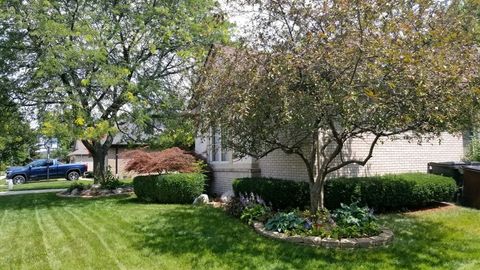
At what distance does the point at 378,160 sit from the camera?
11.9 metres

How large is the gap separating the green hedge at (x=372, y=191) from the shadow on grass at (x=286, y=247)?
0.74m

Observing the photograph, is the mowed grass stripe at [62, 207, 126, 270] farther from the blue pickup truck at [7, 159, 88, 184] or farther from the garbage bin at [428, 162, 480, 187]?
the blue pickup truck at [7, 159, 88, 184]

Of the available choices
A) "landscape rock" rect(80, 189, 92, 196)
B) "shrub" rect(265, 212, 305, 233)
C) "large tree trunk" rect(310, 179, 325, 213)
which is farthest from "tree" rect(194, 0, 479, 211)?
"landscape rock" rect(80, 189, 92, 196)

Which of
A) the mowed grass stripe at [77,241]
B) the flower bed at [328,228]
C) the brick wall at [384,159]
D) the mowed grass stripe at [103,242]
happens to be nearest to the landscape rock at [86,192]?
the mowed grass stripe at [103,242]

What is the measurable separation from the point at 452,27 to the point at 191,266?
6139 mm

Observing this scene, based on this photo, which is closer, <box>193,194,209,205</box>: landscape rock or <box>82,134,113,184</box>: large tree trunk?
<box>193,194,209,205</box>: landscape rock

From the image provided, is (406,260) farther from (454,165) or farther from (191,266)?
(454,165)

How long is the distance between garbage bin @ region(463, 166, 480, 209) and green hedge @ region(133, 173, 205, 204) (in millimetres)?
7699

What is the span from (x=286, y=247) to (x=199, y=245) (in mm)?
1560

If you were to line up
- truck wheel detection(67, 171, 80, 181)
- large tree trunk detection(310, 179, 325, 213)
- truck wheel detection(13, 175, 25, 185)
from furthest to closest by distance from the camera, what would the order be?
truck wheel detection(67, 171, 80, 181) → truck wheel detection(13, 175, 25, 185) → large tree trunk detection(310, 179, 325, 213)

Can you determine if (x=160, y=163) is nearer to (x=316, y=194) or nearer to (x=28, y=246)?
(x=28, y=246)

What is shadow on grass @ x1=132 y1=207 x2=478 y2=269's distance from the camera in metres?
6.35

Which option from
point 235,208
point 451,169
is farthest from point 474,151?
point 235,208

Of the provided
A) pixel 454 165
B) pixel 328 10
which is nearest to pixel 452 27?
pixel 328 10
